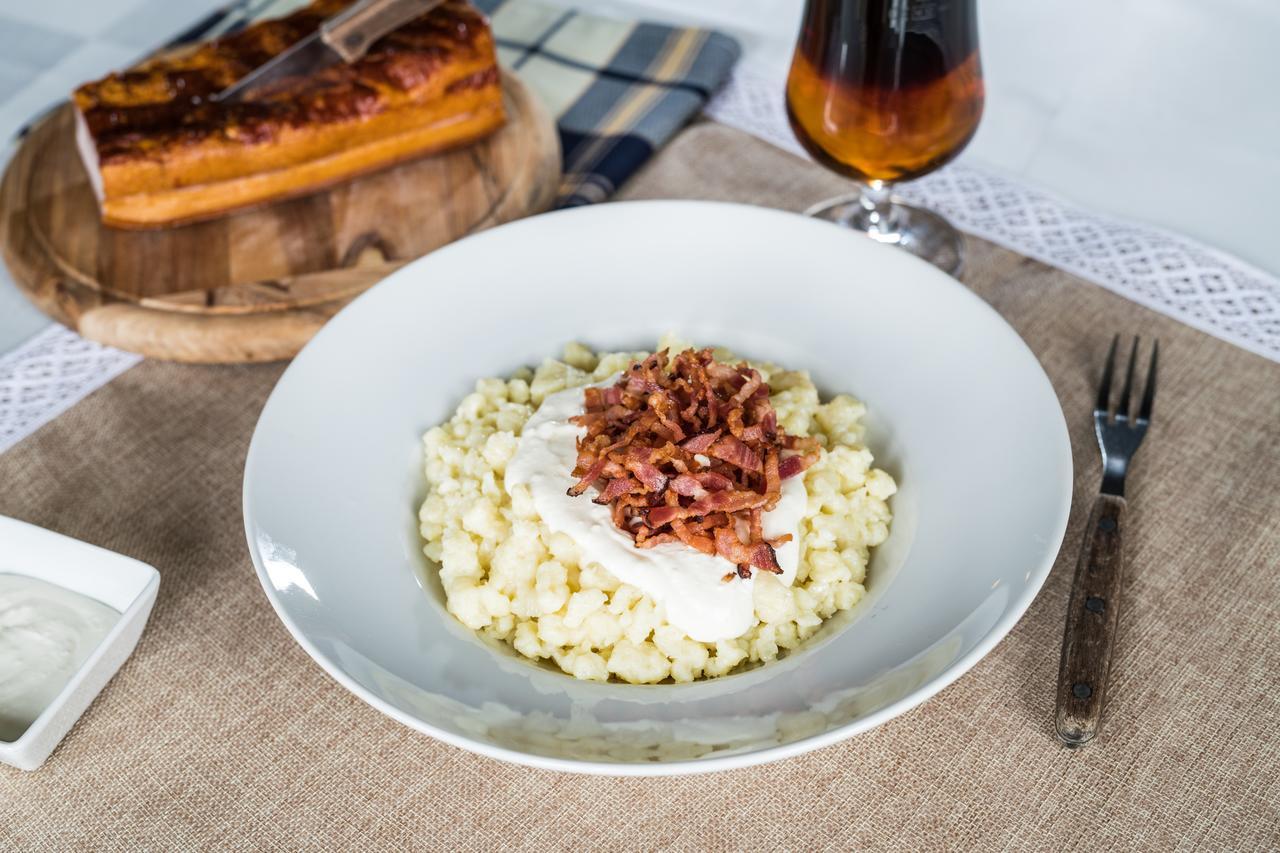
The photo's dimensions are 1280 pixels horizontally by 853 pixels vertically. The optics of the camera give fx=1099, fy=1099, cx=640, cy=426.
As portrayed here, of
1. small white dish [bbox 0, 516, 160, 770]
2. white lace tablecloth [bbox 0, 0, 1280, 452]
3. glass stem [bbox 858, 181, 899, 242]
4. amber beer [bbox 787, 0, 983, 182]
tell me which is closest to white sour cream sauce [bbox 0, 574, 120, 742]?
small white dish [bbox 0, 516, 160, 770]

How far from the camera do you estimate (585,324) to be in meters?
1.91

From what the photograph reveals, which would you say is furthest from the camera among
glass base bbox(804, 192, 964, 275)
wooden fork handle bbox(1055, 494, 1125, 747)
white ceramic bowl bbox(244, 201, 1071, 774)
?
glass base bbox(804, 192, 964, 275)

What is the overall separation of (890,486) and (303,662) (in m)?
0.89

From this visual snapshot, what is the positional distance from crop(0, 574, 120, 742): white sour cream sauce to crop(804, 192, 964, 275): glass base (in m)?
1.52

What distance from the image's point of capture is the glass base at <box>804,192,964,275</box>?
2221mm

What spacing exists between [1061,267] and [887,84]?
0.59 m

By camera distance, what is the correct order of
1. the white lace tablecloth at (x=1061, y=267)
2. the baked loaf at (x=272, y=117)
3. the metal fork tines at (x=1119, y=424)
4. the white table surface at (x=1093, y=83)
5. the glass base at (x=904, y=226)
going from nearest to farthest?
the metal fork tines at (x=1119, y=424) → the white lace tablecloth at (x=1061, y=267) → the glass base at (x=904, y=226) → the baked loaf at (x=272, y=117) → the white table surface at (x=1093, y=83)

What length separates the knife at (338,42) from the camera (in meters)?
2.42

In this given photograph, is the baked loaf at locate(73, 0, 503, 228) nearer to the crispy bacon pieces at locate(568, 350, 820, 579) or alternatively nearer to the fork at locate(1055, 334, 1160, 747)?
the crispy bacon pieces at locate(568, 350, 820, 579)

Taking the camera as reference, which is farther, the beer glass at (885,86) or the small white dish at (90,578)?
the beer glass at (885,86)

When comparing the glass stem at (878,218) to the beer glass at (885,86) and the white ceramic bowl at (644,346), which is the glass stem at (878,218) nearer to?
the beer glass at (885,86)

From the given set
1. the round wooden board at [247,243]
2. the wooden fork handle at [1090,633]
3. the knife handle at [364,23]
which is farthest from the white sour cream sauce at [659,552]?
the knife handle at [364,23]

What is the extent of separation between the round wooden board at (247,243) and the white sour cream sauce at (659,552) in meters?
0.70

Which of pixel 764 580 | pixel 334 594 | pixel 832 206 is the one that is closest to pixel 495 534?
pixel 334 594
